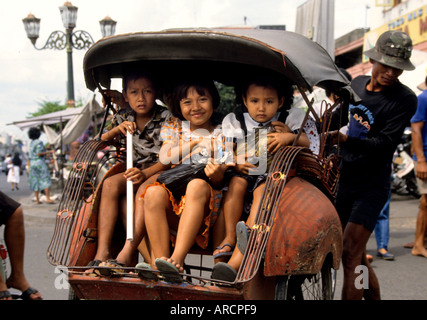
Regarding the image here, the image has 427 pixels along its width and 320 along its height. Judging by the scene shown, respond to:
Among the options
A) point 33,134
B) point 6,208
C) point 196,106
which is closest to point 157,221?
point 196,106

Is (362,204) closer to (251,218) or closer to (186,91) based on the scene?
(251,218)

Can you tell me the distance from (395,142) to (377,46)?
77cm

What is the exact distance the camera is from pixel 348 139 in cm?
418

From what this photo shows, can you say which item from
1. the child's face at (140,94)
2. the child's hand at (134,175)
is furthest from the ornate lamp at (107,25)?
the child's hand at (134,175)

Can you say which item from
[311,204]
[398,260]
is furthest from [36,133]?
[311,204]

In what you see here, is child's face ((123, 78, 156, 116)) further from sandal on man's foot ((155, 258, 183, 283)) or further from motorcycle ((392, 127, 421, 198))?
motorcycle ((392, 127, 421, 198))

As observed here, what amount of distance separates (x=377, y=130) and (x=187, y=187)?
1.82m

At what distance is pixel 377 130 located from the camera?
439cm

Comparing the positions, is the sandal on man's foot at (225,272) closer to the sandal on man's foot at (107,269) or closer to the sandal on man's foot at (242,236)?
the sandal on man's foot at (242,236)

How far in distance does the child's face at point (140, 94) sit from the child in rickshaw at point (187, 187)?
176 mm

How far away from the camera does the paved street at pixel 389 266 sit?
545cm

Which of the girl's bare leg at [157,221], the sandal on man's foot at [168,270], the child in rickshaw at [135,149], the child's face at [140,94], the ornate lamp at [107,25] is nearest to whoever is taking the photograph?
the sandal on man's foot at [168,270]

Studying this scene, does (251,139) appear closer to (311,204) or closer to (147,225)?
(311,204)

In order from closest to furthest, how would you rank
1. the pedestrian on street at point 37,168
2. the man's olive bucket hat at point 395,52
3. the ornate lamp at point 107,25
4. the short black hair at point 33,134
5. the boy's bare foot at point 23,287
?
the boy's bare foot at point 23,287
the man's olive bucket hat at point 395,52
the ornate lamp at point 107,25
the pedestrian on street at point 37,168
the short black hair at point 33,134
